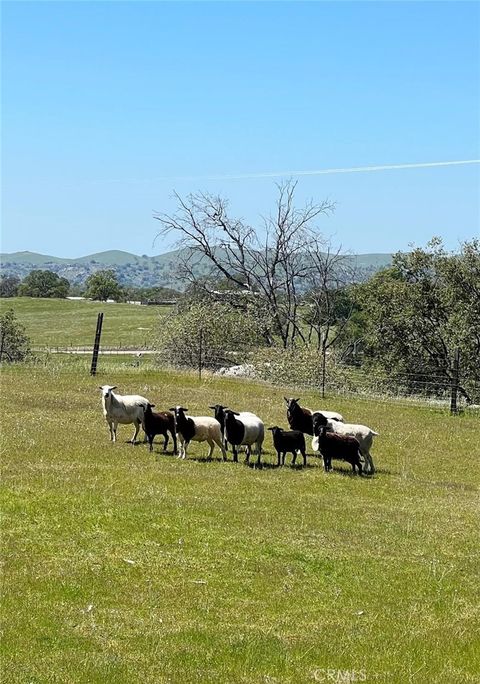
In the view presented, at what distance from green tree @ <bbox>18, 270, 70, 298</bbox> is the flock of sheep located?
13465cm

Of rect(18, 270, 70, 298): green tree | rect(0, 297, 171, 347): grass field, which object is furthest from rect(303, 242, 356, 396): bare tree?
rect(18, 270, 70, 298): green tree

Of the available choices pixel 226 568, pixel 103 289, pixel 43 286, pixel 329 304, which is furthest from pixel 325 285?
pixel 43 286

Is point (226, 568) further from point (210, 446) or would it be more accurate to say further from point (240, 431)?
point (210, 446)

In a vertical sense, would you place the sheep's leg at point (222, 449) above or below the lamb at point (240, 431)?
below

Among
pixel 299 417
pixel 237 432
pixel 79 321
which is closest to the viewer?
pixel 237 432

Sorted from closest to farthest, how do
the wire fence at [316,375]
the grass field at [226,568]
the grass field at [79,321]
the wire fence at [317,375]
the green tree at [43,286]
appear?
the grass field at [226,568] → the wire fence at [316,375] → the wire fence at [317,375] → the grass field at [79,321] → the green tree at [43,286]

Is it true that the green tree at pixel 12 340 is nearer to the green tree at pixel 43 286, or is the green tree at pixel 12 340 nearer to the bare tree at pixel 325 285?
the bare tree at pixel 325 285

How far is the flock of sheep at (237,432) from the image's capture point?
1923 centimetres

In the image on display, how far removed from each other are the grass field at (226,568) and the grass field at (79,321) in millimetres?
68159

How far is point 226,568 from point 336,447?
766 cm

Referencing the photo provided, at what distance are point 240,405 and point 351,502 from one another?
12.1 m

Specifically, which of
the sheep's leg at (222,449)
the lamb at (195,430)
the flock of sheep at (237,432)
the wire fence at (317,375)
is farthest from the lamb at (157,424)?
the wire fence at (317,375)

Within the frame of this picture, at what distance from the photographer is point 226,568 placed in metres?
11.9

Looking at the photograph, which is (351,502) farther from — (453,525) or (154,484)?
(154,484)
